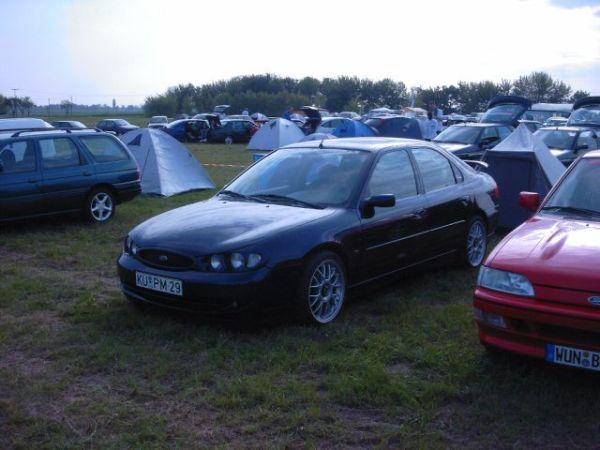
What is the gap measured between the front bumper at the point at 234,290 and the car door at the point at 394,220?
3.27 ft

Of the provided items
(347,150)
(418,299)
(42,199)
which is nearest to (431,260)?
(418,299)

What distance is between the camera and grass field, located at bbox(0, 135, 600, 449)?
149 inches

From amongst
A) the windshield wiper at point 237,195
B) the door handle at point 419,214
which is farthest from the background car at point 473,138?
the windshield wiper at point 237,195

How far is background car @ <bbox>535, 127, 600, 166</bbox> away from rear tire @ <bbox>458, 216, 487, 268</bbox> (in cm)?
835

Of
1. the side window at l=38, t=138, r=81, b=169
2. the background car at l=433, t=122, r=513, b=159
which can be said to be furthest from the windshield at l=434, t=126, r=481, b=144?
the side window at l=38, t=138, r=81, b=169

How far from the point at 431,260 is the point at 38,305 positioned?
3753mm

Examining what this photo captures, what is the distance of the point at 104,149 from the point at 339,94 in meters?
76.7

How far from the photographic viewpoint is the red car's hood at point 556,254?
4.16 m

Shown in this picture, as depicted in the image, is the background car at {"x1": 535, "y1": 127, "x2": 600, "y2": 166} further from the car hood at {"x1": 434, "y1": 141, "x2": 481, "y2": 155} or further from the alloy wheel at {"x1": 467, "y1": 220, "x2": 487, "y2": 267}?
the alloy wheel at {"x1": 467, "y1": 220, "x2": 487, "y2": 267}

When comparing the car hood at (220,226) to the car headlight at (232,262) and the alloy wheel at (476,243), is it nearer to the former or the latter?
the car headlight at (232,262)

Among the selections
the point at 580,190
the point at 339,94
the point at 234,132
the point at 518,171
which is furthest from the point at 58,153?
the point at 339,94

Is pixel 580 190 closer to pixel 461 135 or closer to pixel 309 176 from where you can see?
Result: pixel 309 176

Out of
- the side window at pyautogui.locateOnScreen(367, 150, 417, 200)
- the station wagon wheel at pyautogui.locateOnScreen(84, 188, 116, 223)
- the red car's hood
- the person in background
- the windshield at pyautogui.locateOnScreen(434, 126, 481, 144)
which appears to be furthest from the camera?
the person in background

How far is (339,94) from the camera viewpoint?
85562mm
